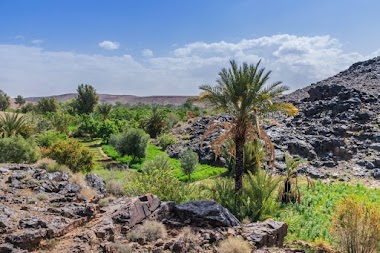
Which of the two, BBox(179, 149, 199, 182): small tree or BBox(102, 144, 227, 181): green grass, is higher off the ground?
BBox(179, 149, 199, 182): small tree

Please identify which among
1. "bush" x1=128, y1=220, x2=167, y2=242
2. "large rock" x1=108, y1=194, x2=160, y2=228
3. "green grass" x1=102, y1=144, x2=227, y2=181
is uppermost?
"large rock" x1=108, y1=194, x2=160, y2=228

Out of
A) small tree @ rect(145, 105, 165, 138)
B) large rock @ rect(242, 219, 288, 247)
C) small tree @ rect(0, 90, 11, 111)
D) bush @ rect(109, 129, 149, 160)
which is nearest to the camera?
large rock @ rect(242, 219, 288, 247)

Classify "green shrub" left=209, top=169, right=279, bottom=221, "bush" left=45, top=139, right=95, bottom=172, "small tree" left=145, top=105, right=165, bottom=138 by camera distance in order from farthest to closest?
1. "small tree" left=145, top=105, right=165, bottom=138
2. "bush" left=45, top=139, right=95, bottom=172
3. "green shrub" left=209, top=169, right=279, bottom=221

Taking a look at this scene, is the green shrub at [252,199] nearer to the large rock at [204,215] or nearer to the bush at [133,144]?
the large rock at [204,215]

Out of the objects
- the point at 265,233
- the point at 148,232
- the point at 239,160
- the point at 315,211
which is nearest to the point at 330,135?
the point at 315,211

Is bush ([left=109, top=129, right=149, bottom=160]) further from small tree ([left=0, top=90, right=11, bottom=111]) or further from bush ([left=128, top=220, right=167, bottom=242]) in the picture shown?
small tree ([left=0, top=90, right=11, bottom=111])

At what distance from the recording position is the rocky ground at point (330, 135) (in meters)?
36.0

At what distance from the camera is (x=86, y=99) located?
277 ft

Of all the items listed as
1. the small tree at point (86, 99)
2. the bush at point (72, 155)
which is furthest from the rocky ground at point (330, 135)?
the small tree at point (86, 99)

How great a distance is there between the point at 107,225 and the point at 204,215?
11.4 feet

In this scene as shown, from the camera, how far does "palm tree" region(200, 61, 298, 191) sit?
18.8 metres

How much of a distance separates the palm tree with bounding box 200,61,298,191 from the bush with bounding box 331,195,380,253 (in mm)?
6286

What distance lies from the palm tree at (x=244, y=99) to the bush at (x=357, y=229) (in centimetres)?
629

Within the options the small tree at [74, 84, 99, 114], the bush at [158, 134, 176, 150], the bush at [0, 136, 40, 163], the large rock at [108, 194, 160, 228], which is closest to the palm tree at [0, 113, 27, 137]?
the bush at [0, 136, 40, 163]
